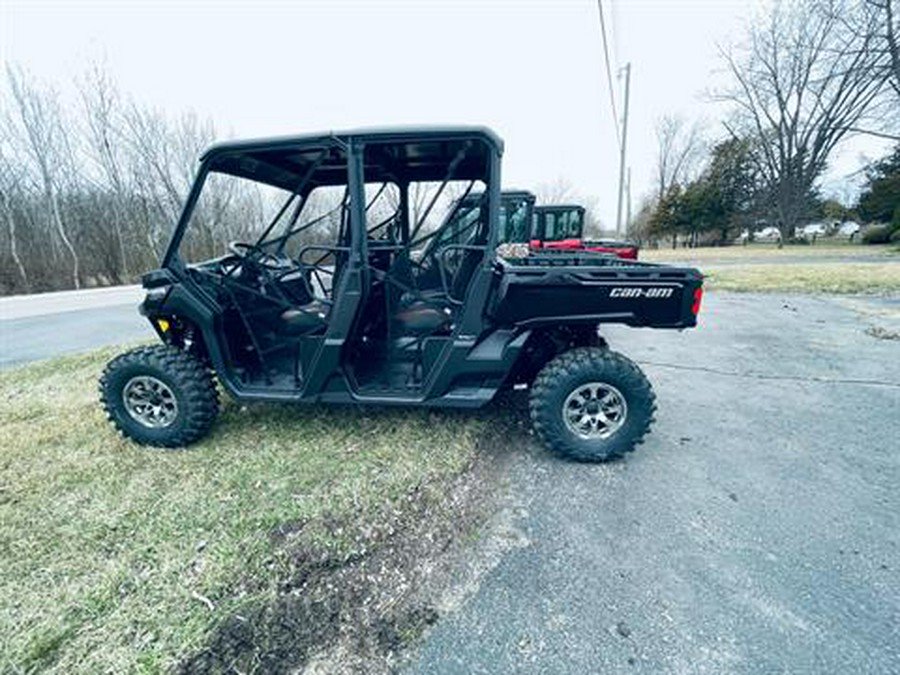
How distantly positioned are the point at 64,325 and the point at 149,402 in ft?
26.7

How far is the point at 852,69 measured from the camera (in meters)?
20.1

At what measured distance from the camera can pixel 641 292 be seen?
266cm

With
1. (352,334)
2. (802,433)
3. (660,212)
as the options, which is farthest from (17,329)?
(660,212)

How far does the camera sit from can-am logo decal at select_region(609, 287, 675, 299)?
2.66 meters

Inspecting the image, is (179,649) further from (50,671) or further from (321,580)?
(321,580)

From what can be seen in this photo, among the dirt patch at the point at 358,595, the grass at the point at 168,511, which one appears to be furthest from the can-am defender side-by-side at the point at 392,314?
the dirt patch at the point at 358,595

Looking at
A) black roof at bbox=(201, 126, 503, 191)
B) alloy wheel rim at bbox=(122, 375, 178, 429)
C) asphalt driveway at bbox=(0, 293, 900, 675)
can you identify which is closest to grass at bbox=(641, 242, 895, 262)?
asphalt driveway at bbox=(0, 293, 900, 675)

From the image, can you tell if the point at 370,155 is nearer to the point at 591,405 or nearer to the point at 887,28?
the point at 591,405

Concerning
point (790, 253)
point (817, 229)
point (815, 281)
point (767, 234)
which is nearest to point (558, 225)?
point (815, 281)

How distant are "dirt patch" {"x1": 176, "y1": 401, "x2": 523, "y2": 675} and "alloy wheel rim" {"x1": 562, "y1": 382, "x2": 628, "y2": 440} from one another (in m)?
0.76

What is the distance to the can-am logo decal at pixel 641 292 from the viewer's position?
2662 millimetres

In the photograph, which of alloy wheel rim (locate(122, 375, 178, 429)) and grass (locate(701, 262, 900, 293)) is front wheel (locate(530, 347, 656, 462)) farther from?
grass (locate(701, 262, 900, 293))

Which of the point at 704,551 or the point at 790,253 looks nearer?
the point at 704,551

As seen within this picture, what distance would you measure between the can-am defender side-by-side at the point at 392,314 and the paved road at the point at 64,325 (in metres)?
5.01
